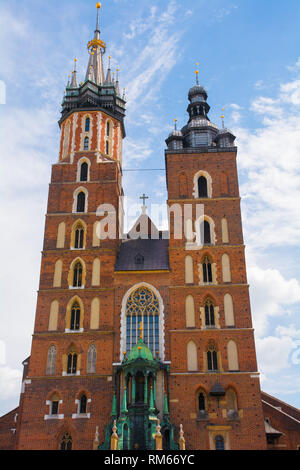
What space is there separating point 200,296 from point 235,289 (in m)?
2.34

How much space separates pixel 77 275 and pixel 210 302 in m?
9.11

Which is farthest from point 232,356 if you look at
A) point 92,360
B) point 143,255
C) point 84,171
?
point 84,171

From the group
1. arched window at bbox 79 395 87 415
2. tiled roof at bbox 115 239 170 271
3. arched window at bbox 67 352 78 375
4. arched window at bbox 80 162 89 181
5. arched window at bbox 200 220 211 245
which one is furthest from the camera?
arched window at bbox 80 162 89 181

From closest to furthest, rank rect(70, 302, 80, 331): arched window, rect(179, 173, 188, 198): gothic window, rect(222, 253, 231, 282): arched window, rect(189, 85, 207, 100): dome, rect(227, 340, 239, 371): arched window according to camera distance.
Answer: rect(227, 340, 239, 371): arched window, rect(70, 302, 80, 331): arched window, rect(222, 253, 231, 282): arched window, rect(179, 173, 188, 198): gothic window, rect(189, 85, 207, 100): dome

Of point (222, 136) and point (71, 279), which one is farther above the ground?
point (222, 136)

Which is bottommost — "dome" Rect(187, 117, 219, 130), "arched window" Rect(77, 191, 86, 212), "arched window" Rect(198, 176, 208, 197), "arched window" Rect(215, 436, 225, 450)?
"arched window" Rect(215, 436, 225, 450)

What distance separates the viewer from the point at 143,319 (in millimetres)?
30844

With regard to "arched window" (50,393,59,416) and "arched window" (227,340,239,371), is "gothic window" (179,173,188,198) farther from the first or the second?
"arched window" (50,393,59,416)

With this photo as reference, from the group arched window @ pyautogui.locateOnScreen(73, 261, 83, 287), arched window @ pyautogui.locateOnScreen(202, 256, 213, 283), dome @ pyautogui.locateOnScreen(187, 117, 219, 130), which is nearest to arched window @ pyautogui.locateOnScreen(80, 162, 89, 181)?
arched window @ pyautogui.locateOnScreen(73, 261, 83, 287)

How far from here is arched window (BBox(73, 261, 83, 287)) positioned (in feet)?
106

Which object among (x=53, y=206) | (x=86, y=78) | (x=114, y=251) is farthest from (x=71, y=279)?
(x=86, y=78)

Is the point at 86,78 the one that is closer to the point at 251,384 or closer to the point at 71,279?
the point at 71,279

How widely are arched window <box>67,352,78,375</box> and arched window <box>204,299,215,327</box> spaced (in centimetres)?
858
